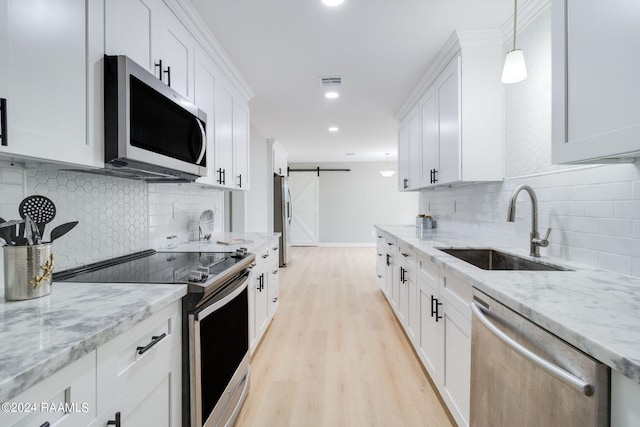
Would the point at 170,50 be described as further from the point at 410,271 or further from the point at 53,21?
the point at 410,271

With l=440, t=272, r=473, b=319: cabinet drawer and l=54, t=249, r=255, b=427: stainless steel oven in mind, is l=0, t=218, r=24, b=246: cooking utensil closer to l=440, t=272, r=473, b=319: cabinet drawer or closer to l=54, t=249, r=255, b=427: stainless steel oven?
l=54, t=249, r=255, b=427: stainless steel oven

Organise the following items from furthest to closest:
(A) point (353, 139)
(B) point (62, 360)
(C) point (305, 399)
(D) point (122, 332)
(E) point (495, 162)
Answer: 1. (A) point (353, 139)
2. (E) point (495, 162)
3. (C) point (305, 399)
4. (D) point (122, 332)
5. (B) point (62, 360)

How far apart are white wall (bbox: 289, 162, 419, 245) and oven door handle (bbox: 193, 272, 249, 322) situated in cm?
693

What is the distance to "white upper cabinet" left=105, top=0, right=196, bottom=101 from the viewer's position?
127cm

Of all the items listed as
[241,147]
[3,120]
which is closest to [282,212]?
[241,147]

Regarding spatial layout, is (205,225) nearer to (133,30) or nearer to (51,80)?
(133,30)

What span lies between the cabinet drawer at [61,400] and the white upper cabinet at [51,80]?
0.63 metres

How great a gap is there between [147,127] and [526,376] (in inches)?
67.9

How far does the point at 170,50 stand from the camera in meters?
1.77

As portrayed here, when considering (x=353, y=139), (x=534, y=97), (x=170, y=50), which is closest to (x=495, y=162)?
(x=534, y=97)

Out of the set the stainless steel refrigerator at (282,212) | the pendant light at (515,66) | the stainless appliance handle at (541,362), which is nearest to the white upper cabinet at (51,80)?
the stainless appliance handle at (541,362)

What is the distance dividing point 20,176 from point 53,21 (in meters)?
0.59

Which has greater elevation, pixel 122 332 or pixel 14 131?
pixel 14 131

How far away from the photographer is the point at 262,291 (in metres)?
2.55
